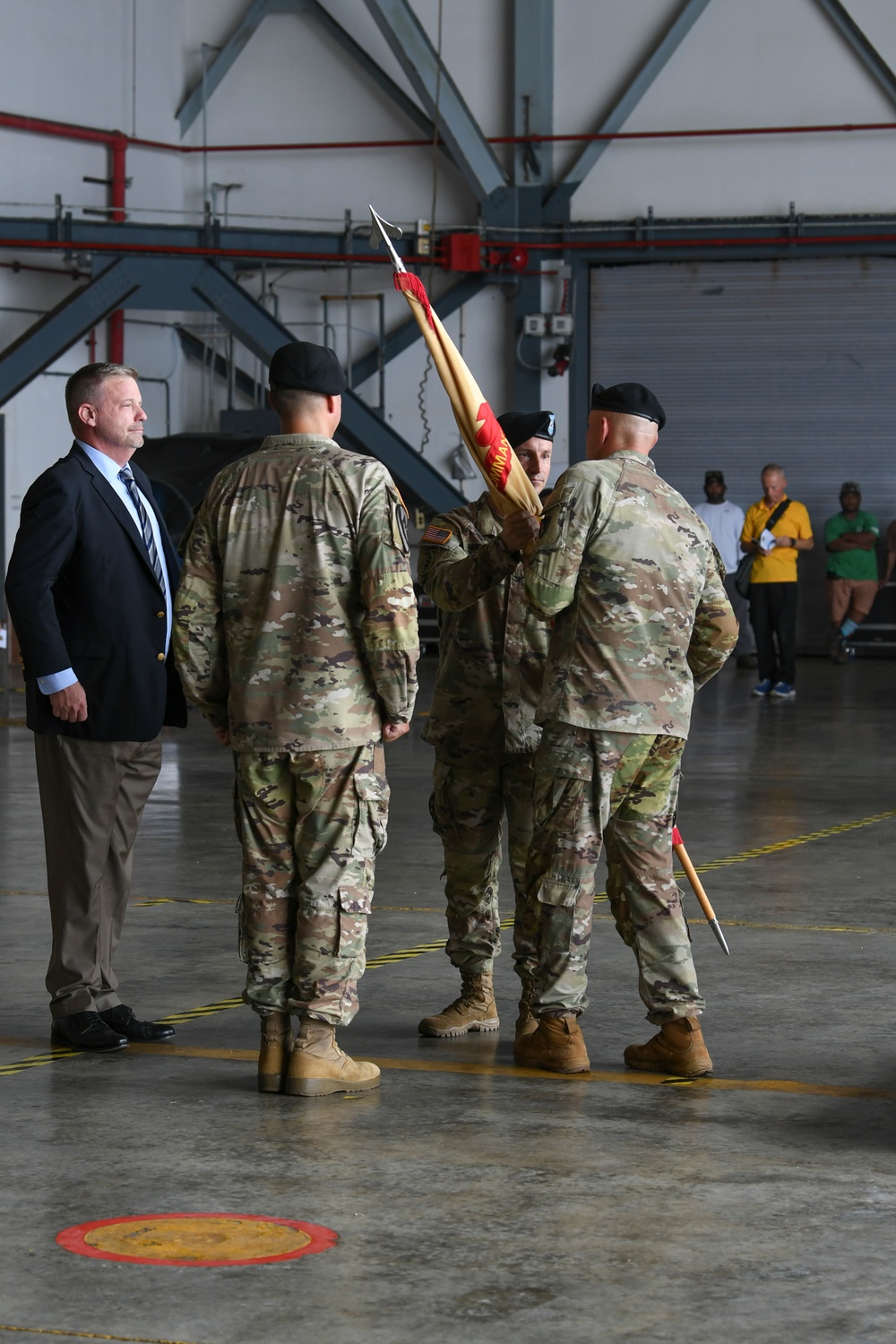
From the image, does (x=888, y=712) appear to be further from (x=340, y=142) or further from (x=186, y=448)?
(x=340, y=142)

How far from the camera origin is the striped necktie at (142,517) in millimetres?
5656

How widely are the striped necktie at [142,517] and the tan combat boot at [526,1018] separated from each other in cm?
161

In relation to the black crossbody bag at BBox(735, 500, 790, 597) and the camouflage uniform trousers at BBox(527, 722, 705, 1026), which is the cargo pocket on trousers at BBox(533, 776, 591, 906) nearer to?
the camouflage uniform trousers at BBox(527, 722, 705, 1026)

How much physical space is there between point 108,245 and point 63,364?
258cm

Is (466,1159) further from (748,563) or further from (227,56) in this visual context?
(227,56)

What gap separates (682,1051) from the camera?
515 centimetres

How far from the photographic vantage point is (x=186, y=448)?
20.4 meters

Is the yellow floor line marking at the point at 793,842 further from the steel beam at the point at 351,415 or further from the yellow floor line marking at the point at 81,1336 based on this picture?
the steel beam at the point at 351,415

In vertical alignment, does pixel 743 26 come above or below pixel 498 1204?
above

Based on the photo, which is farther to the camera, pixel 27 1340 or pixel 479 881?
pixel 479 881

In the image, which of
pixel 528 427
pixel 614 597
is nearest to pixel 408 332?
pixel 528 427

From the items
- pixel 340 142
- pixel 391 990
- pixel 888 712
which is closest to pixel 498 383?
pixel 340 142

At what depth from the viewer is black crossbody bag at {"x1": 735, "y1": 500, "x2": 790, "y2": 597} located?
17359 millimetres

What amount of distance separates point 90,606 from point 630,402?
168 centimetres
